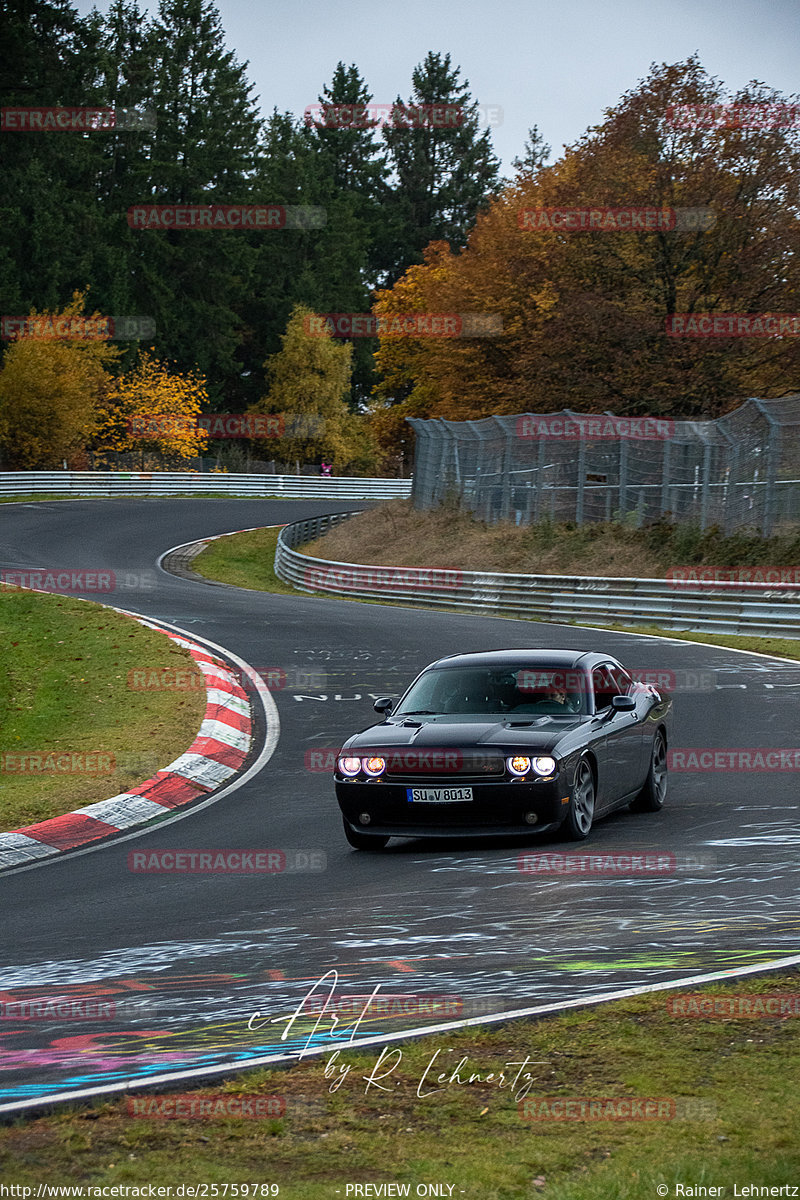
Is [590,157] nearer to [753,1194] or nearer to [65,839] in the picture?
[65,839]

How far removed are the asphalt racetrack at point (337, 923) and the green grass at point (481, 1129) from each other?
343 millimetres

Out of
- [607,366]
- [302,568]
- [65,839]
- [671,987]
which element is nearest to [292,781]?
[65,839]

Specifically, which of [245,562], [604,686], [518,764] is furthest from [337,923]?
[245,562]

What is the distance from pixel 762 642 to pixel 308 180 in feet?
284

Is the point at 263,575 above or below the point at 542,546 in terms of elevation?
below

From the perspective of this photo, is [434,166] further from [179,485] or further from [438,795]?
[438,795]

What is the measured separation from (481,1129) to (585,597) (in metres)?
25.1

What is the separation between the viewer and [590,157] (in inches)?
1897

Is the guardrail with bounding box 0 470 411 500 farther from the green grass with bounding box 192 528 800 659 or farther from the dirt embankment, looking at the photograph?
the dirt embankment

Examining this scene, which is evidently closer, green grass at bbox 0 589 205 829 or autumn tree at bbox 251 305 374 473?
green grass at bbox 0 589 205 829

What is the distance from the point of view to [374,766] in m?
9.82

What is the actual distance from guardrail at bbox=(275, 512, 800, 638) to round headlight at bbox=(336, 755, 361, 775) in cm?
1574

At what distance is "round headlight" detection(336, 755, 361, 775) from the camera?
9898 mm

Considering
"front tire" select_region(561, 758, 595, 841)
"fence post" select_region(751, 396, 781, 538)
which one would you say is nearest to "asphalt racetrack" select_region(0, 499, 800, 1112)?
"front tire" select_region(561, 758, 595, 841)
